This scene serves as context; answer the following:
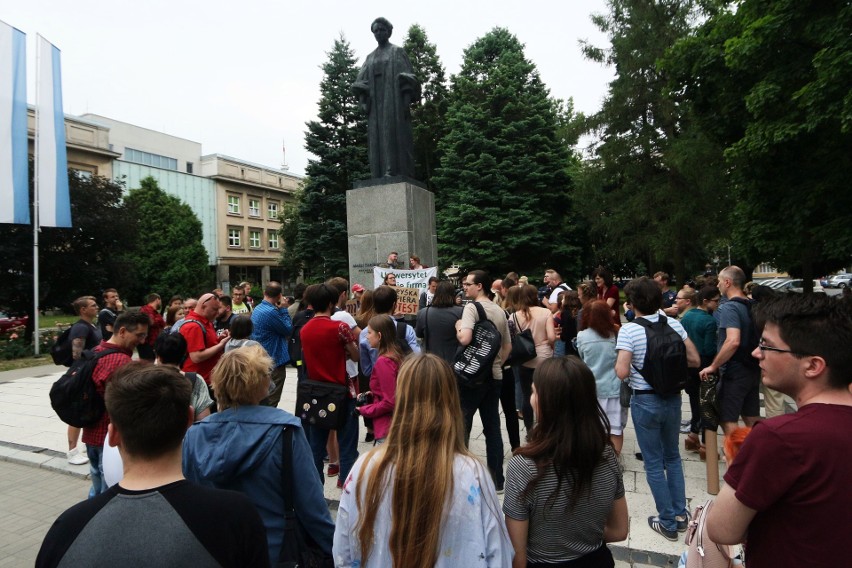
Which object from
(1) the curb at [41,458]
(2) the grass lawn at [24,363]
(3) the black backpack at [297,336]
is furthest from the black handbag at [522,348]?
(2) the grass lawn at [24,363]

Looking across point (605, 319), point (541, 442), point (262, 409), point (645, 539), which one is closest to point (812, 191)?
point (605, 319)

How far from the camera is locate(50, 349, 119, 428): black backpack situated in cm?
364

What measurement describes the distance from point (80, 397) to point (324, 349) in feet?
5.76

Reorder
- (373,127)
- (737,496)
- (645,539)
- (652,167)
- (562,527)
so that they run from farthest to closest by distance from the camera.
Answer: (652,167) < (373,127) < (645,539) < (562,527) < (737,496)

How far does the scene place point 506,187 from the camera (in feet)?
71.6

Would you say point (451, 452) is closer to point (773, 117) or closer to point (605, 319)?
point (605, 319)

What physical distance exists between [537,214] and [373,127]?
12668 millimetres

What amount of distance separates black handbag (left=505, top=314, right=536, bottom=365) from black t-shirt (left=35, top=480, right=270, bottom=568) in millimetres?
3699

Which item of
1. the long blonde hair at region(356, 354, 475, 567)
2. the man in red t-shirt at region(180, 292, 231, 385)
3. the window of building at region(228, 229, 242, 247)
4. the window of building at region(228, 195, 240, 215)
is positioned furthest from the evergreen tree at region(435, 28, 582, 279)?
the window of building at region(228, 195, 240, 215)

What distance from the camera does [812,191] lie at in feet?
30.9

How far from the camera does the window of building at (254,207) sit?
1956 inches

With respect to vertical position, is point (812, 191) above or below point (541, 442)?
above

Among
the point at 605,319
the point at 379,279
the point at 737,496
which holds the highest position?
the point at 379,279

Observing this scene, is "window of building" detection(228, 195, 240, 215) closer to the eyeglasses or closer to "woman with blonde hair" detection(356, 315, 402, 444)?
"woman with blonde hair" detection(356, 315, 402, 444)
